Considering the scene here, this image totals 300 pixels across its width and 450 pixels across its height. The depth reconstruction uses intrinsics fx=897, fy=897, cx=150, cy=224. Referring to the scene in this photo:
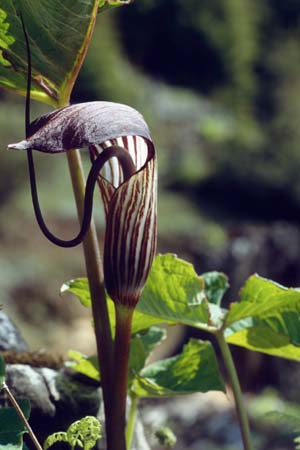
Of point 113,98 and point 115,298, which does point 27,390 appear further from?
point 113,98

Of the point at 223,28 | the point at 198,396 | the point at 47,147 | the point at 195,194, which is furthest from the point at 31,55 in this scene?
the point at 223,28

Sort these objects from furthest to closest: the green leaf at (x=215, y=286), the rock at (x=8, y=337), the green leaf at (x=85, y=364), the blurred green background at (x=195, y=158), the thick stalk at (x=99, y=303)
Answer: the blurred green background at (x=195, y=158)
the rock at (x=8, y=337)
the green leaf at (x=215, y=286)
the green leaf at (x=85, y=364)
the thick stalk at (x=99, y=303)

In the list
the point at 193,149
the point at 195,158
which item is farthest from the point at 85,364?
the point at 193,149

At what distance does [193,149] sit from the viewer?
898 cm

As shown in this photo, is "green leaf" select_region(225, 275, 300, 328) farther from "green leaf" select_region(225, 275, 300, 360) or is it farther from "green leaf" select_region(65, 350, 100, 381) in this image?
"green leaf" select_region(65, 350, 100, 381)

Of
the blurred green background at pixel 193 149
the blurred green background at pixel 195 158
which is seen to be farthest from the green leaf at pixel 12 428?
the blurred green background at pixel 193 149

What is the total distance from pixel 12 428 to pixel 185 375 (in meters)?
0.31

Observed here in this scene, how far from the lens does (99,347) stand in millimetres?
1040

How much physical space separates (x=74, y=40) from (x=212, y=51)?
37.1 feet

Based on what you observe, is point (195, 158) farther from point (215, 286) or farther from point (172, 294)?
point (172, 294)

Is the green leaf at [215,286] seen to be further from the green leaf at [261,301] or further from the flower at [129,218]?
the flower at [129,218]

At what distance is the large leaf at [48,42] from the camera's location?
3.24 ft

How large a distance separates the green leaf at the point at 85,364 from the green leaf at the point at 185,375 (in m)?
0.06

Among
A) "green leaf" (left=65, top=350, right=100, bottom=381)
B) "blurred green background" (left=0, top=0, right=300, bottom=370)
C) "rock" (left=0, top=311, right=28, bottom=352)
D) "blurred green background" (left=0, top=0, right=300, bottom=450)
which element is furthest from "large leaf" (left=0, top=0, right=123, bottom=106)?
"blurred green background" (left=0, top=0, right=300, bottom=370)
